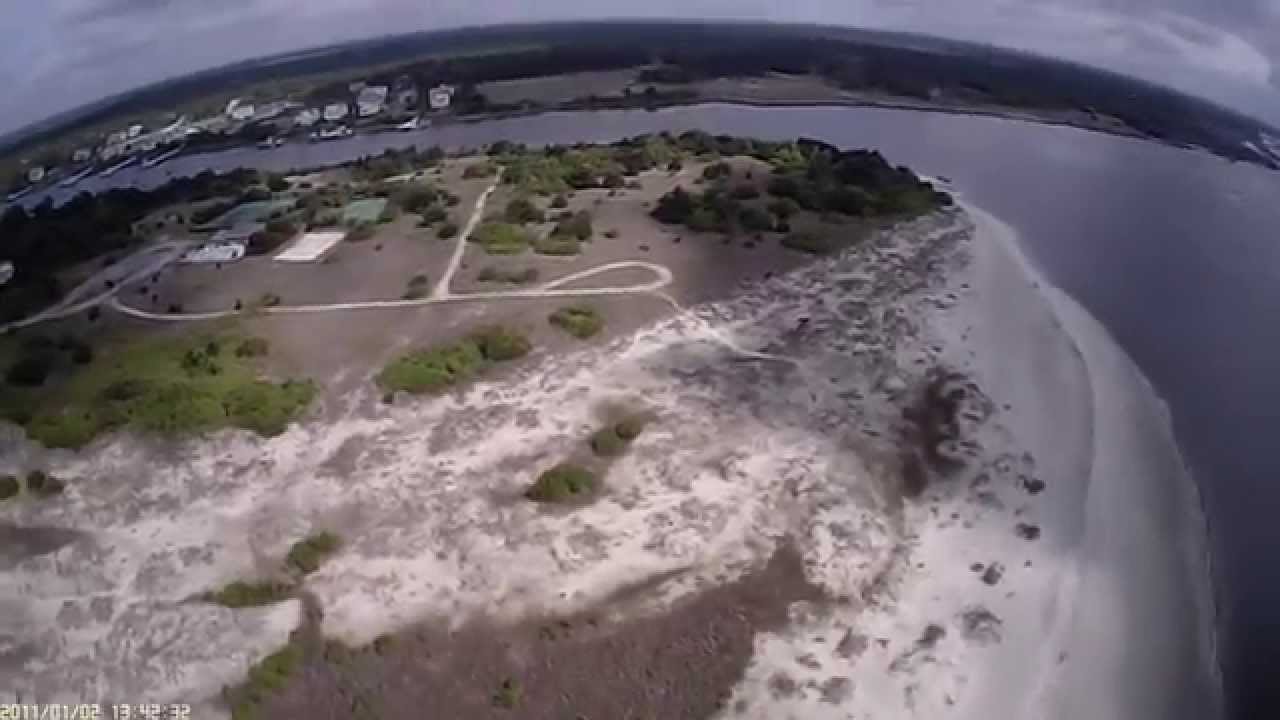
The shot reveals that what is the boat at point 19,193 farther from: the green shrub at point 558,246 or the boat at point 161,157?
the green shrub at point 558,246

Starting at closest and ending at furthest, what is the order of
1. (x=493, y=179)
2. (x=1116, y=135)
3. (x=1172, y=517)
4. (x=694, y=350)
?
(x=1172, y=517), (x=694, y=350), (x=493, y=179), (x=1116, y=135)

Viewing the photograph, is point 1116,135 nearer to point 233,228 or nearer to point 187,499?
point 233,228

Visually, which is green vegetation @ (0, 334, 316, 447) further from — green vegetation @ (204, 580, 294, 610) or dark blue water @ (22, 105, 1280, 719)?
dark blue water @ (22, 105, 1280, 719)

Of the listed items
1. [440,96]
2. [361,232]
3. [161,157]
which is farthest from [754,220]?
[161,157]

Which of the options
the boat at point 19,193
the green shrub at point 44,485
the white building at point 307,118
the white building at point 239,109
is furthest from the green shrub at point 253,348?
the white building at point 239,109

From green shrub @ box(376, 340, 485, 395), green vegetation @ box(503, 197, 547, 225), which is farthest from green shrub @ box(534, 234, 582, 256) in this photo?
green shrub @ box(376, 340, 485, 395)

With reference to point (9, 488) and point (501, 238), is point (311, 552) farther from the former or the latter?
point (501, 238)

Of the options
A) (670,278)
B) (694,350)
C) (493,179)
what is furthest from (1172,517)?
(493,179)
